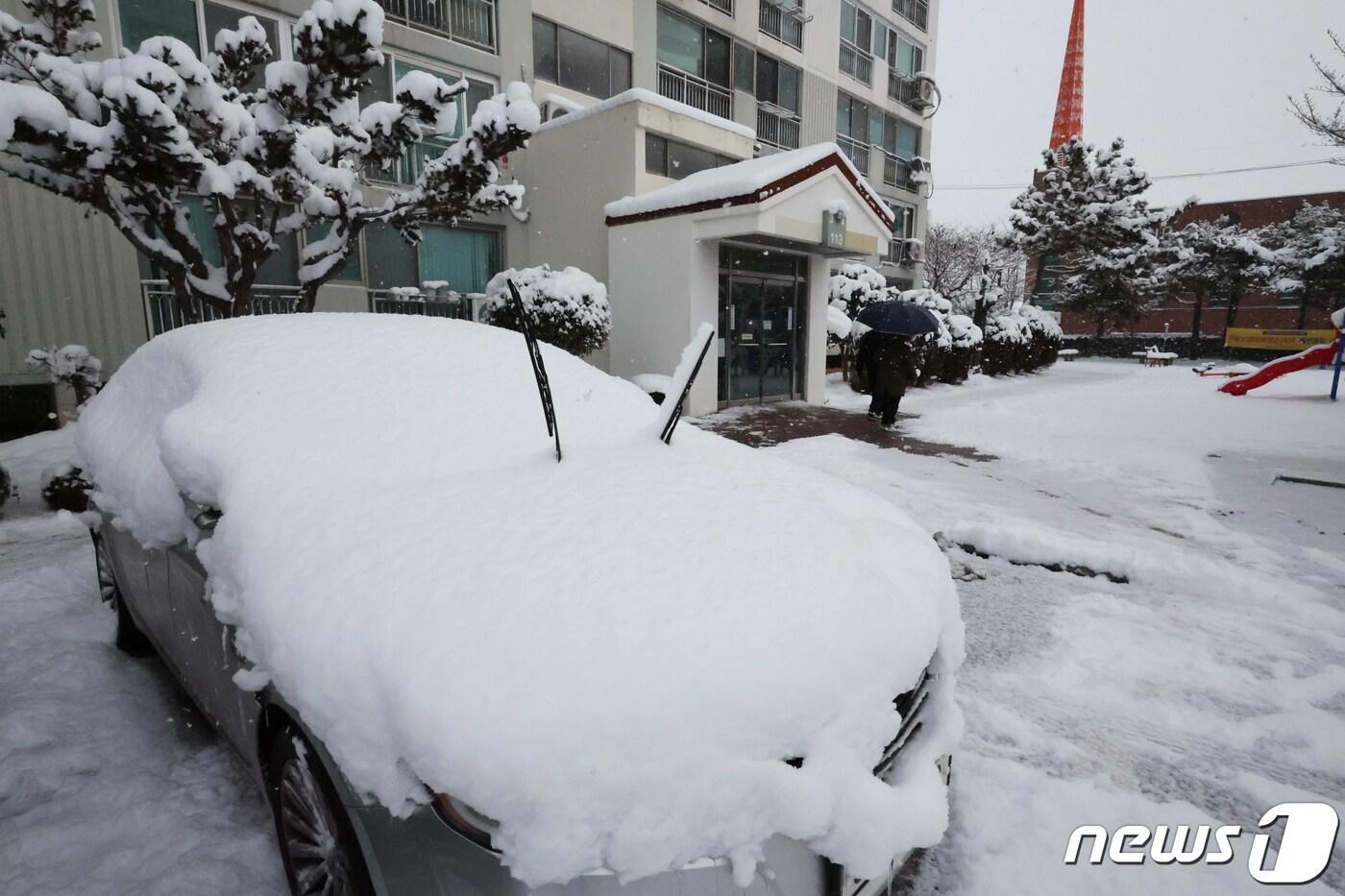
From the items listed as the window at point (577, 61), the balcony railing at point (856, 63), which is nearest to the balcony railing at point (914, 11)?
the balcony railing at point (856, 63)

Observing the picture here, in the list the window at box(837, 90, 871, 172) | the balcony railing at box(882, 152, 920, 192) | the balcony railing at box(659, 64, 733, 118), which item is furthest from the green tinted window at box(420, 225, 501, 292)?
the balcony railing at box(882, 152, 920, 192)

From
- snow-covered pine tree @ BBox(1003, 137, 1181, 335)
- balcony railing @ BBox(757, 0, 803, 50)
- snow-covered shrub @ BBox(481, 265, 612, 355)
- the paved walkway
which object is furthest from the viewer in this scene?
snow-covered pine tree @ BBox(1003, 137, 1181, 335)

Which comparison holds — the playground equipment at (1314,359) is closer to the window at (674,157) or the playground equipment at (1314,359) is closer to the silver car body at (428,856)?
the window at (674,157)

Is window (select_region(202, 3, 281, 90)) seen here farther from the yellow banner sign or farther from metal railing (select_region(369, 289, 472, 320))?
the yellow banner sign

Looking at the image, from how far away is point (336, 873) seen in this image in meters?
1.56

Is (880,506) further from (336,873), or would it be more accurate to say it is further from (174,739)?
(174,739)

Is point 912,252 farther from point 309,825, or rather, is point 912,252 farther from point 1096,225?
point 309,825

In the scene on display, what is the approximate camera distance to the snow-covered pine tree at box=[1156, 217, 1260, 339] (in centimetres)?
3130

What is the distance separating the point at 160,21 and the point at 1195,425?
16.7m

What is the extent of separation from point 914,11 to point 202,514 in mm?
29705

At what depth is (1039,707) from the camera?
9.36 ft

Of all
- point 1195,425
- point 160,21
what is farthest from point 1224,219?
point 160,21

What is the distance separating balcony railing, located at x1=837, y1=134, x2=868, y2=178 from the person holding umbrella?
14230 mm

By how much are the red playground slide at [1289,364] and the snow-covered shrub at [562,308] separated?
41.8ft
